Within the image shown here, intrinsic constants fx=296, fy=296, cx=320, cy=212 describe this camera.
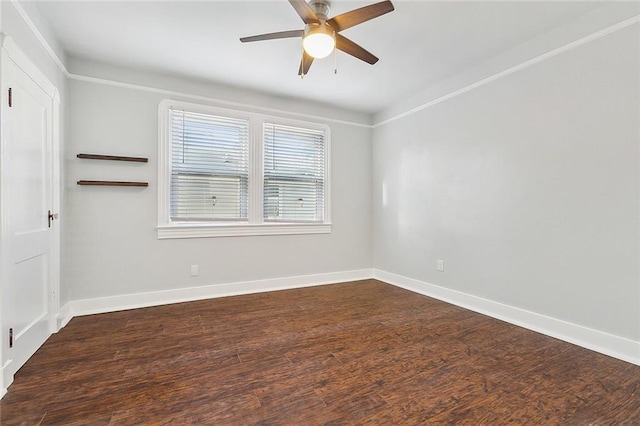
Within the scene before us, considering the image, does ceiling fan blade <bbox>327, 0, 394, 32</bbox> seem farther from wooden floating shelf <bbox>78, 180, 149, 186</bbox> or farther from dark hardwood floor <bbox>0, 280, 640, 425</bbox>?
wooden floating shelf <bbox>78, 180, 149, 186</bbox>

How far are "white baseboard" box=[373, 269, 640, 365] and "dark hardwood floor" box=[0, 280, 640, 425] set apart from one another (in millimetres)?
115

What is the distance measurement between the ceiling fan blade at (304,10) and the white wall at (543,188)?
2.06 m

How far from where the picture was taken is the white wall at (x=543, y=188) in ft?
7.09

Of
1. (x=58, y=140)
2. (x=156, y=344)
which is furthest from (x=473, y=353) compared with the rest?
(x=58, y=140)

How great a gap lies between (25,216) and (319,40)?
7.86ft

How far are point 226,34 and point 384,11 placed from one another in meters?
1.43

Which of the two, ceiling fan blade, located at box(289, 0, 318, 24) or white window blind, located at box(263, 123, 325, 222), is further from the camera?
white window blind, located at box(263, 123, 325, 222)

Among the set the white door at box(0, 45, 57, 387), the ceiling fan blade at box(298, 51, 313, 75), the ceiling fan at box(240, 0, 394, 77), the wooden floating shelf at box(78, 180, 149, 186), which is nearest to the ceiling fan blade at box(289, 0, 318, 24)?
the ceiling fan at box(240, 0, 394, 77)

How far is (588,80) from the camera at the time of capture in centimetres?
231

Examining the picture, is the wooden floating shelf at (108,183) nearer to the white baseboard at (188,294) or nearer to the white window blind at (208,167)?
the white window blind at (208,167)

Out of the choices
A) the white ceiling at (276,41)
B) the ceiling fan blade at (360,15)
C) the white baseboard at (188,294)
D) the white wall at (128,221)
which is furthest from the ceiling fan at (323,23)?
the white baseboard at (188,294)

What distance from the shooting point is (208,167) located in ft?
11.8

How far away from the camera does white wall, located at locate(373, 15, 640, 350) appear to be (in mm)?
2160

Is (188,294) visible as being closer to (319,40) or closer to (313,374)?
(313,374)
